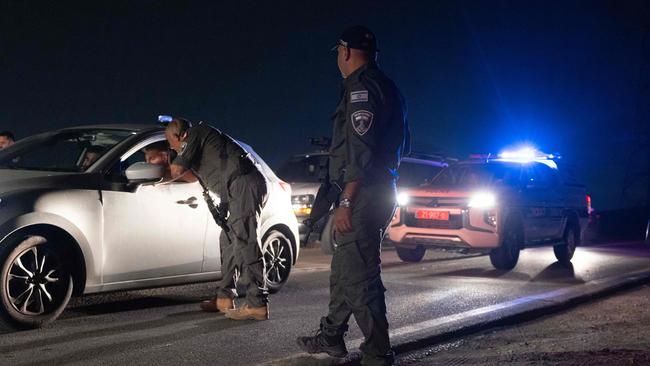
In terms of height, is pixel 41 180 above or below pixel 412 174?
below

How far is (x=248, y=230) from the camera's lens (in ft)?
20.4

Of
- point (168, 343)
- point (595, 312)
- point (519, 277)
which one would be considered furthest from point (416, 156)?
point (168, 343)

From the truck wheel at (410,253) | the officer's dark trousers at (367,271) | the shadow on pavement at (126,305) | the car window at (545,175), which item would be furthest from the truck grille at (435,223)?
the officer's dark trousers at (367,271)

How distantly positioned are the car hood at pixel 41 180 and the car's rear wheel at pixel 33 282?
0.40m

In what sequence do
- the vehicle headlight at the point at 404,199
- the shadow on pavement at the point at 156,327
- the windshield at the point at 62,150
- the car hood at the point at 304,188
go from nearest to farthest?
1. the shadow on pavement at the point at 156,327
2. the windshield at the point at 62,150
3. the vehicle headlight at the point at 404,199
4. the car hood at the point at 304,188

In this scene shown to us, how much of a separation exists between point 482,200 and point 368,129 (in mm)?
6746

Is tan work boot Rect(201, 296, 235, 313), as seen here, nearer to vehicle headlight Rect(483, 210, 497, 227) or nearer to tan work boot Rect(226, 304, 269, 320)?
tan work boot Rect(226, 304, 269, 320)

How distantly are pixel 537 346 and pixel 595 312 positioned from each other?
1953 mm

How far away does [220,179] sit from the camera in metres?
6.32

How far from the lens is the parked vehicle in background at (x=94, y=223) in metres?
5.71

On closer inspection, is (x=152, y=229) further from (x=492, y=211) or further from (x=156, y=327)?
(x=492, y=211)

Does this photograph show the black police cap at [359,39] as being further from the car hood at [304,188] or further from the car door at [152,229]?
the car hood at [304,188]

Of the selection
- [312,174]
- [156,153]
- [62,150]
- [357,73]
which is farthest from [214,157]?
[312,174]

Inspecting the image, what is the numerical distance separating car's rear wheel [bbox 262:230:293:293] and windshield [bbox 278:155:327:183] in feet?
17.5
